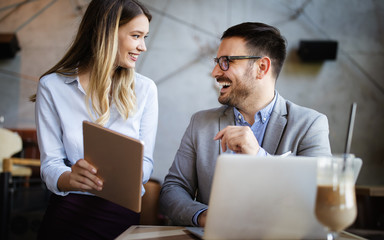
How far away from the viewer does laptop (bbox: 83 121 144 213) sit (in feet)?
3.38

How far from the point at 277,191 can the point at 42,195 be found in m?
4.95

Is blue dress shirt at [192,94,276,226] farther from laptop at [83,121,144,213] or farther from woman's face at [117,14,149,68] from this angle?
laptop at [83,121,144,213]

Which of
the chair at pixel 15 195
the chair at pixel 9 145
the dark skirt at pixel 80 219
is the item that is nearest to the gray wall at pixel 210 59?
the chair at pixel 15 195

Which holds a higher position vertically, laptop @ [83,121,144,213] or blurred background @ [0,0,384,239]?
blurred background @ [0,0,384,239]

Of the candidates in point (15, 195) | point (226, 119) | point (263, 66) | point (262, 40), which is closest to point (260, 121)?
point (226, 119)

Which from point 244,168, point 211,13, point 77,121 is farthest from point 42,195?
point 244,168

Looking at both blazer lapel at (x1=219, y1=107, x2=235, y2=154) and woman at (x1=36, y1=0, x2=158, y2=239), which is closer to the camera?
woman at (x1=36, y1=0, x2=158, y2=239)

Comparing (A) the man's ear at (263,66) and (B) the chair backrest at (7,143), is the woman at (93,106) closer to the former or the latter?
(A) the man's ear at (263,66)

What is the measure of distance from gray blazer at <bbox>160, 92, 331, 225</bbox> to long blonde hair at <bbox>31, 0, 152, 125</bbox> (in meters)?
0.32

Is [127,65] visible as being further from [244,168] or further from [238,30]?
[244,168]

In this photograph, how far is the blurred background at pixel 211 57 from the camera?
216 inches

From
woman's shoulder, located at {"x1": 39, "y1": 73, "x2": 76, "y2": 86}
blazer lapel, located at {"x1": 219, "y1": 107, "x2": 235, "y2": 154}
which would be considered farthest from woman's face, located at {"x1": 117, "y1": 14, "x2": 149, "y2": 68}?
blazer lapel, located at {"x1": 219, "y1": 107, "x2": 235, "y2": 154}

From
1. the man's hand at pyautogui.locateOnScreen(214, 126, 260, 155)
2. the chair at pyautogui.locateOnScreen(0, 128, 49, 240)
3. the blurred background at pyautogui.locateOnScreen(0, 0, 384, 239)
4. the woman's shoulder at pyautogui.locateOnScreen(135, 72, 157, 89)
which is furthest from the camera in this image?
the blurred background at pyautogui.locateOnScreen(0, 0, 384, 239)

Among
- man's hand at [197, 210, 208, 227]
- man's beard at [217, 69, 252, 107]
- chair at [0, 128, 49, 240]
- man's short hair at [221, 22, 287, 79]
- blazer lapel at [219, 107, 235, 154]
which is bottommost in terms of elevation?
chair at [0, 128, 49, 240]
